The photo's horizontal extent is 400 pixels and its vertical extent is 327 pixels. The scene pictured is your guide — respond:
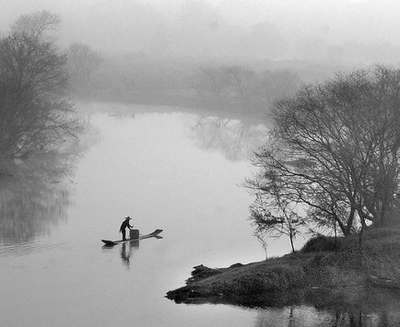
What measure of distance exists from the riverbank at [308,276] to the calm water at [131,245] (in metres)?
1.03

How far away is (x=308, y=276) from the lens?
34344 millimetres

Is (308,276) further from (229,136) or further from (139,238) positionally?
(229,136)

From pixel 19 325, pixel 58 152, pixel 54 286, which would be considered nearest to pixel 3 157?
pixel 58 152

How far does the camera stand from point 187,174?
208 ft

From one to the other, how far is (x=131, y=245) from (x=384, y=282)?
13.6m

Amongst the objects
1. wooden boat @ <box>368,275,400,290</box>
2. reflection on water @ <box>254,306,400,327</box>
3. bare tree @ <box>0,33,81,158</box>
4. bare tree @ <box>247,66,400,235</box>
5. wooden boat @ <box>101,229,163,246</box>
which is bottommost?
reflection on water @ <box>254,306,400,327</box>

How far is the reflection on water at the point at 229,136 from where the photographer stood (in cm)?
7894

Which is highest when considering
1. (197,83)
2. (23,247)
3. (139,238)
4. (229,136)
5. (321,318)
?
(197,83)

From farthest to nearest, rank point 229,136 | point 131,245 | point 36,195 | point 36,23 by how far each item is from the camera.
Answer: point 36,23 < point 229,136 < point 36,195 < point 131,245

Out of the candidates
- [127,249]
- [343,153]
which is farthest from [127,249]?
[343,153]

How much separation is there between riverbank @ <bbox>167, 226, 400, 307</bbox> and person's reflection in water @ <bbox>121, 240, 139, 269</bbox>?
391 centimetres

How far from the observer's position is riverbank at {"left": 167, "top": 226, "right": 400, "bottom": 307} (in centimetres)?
3222

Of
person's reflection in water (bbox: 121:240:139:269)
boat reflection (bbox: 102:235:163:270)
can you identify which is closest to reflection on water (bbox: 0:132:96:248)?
boat reflection (bbox: 102:235:163:270)

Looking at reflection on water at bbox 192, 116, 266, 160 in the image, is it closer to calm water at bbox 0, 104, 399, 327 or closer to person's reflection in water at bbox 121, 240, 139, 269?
calm water at bbox 0, 104, 399, 327
